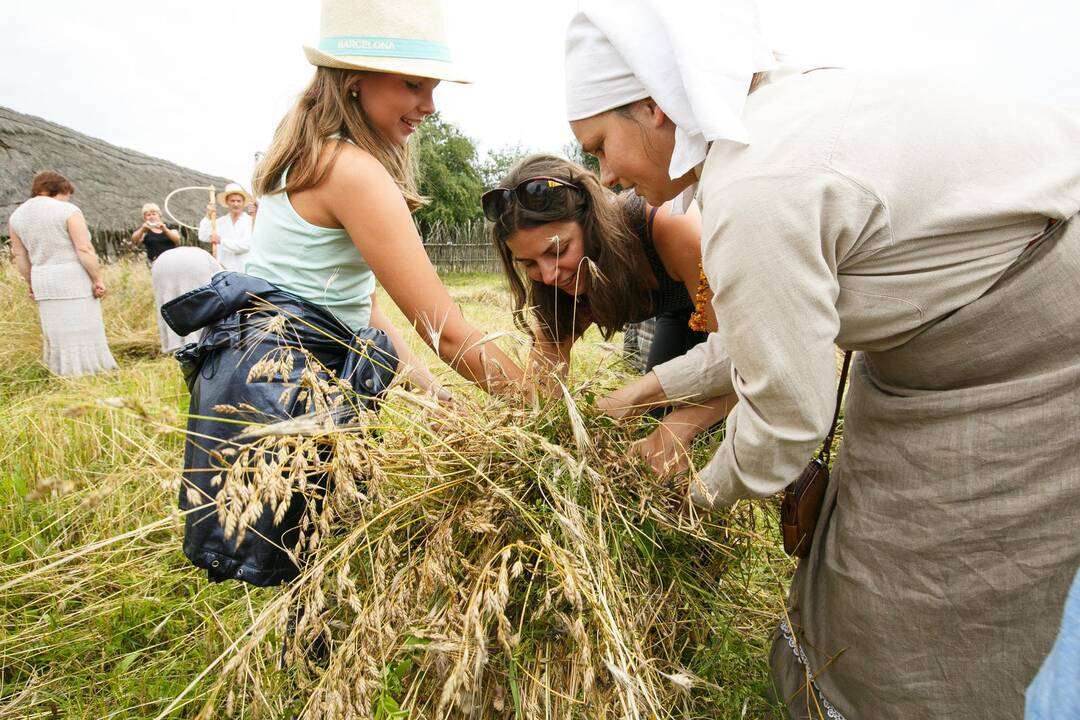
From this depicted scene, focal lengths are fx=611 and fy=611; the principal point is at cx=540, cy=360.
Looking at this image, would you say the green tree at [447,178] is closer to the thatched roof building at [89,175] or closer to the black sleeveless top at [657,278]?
the thatched roof building at [89,175]

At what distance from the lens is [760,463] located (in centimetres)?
110

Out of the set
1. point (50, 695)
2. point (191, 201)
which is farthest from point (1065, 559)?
point (191, 201)

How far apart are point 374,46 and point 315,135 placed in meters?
0.27

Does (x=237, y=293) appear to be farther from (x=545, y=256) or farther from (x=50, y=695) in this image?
(x=50, y=695)

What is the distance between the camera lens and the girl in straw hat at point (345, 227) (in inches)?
56.7

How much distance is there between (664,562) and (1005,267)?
2.89 feet

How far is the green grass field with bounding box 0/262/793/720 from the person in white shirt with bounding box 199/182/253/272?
173 inches

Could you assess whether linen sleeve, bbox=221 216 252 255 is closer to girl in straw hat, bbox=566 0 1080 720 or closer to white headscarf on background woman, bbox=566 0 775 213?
Result: white headscarf on background woman, bbox=566 0 775 213

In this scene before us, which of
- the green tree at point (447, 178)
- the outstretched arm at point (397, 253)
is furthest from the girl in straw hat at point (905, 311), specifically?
the green tree at point (447, 178)

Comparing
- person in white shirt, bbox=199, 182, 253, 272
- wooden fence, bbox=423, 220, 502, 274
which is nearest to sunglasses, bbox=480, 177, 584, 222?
person in white shirt, bbox=199, 182, 253, 272

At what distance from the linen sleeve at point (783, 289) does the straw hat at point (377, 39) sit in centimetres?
96

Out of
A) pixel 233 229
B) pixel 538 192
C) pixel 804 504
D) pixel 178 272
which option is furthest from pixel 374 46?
pixel 233 229

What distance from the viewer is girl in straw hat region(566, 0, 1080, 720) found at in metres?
0.93

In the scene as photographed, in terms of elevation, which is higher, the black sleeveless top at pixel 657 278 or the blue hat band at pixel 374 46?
the blue hat band at pixel 374 46
